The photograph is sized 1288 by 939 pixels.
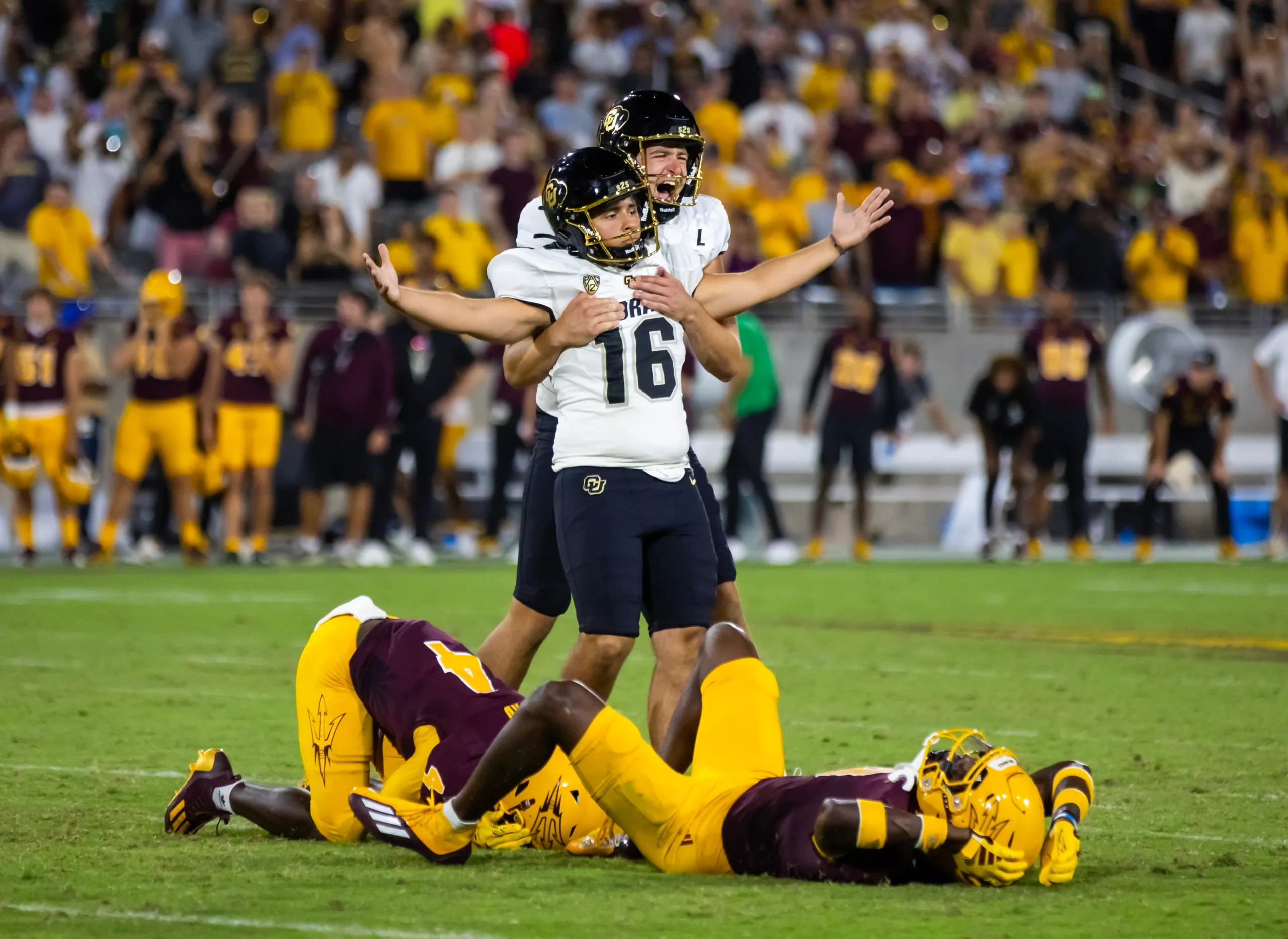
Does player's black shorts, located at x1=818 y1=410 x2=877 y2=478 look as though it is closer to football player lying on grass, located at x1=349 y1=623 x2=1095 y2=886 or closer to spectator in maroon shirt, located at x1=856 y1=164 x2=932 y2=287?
spectator in maroon shirt, located at x1=856 y1=164 x2=932 y2=287

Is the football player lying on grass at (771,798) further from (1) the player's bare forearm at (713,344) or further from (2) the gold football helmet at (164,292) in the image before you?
(2) the gold football helmet at (164,292)

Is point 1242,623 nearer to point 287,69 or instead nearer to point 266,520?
point 266,520

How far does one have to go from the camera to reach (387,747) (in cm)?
573

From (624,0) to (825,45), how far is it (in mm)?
2175

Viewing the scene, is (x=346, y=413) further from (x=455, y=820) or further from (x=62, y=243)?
(x=455, y=820)

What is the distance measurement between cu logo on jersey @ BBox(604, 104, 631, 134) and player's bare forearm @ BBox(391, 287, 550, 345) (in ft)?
2.68

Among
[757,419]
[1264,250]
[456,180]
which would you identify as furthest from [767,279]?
[1264,250]

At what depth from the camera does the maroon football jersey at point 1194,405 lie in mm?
16484

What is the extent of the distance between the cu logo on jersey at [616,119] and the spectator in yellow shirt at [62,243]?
11.5m

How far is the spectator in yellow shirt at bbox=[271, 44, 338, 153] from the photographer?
1856cm

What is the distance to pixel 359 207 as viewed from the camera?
17953 millimetres

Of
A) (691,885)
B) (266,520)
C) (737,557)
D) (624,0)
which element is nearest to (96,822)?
(691,885)

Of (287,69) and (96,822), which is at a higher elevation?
(287,69)

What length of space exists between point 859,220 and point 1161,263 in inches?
551
